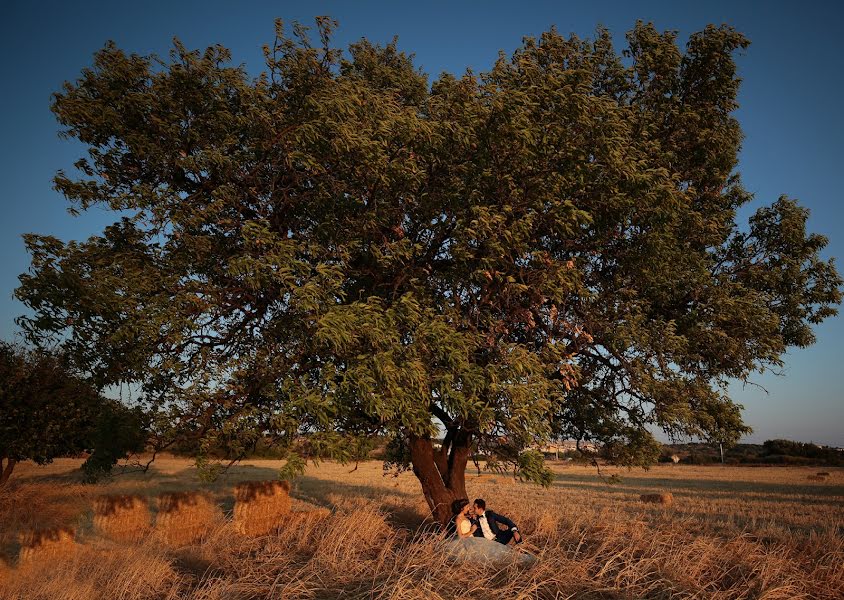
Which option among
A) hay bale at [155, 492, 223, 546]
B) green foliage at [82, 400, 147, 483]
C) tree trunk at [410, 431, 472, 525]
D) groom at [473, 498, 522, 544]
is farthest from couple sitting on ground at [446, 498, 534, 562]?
hay bale at [155, 492, 223, 546]

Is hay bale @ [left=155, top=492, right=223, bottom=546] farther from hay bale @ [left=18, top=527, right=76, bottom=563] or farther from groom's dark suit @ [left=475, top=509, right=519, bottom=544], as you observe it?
groom's dark suit @ [left=475, top=509, right=519, bottom=544]

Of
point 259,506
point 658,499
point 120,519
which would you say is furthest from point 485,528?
point 658,499

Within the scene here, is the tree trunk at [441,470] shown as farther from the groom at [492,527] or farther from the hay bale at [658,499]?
the hay bale at [658,499]

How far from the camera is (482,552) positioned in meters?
8.40

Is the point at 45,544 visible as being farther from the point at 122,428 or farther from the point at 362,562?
the point at 362,562

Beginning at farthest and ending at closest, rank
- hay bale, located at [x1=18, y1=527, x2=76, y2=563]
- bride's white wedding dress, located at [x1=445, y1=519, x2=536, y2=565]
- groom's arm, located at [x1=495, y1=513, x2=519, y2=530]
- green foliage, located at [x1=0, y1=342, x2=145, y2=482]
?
green foliage, located at [x1=0, y1=342, x2=145, y2=482] < hay bale, located at [x1=18, y1=527, x2=76, y2=563] < groom's arm, located at [x1=495, y1=513, x2=519, y2=530] < bride's white wedding dress, located at [x1=445, y1=519, x2=536, y2=565]

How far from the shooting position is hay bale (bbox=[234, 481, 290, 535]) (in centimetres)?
1344

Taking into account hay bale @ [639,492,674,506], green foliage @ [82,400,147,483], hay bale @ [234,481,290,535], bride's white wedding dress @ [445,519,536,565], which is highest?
green foliage @ [82,400,147,483]

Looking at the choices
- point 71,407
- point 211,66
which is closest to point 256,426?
point 211,66

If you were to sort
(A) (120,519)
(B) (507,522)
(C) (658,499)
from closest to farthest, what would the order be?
(B) (507,522), (A) (120,519), (C) (658,499)

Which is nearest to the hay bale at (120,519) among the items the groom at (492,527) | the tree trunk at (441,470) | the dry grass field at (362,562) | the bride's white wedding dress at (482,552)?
the dry grass field at (362,562)

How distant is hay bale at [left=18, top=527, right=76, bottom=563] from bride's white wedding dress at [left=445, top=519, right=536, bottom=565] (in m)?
8.62

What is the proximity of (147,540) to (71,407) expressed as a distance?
1080 cm

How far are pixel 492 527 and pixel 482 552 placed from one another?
2.03m
